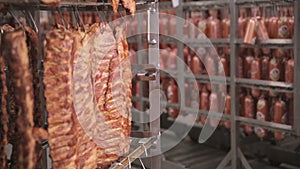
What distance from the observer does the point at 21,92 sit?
122 cm

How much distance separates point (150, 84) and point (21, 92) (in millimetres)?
1088

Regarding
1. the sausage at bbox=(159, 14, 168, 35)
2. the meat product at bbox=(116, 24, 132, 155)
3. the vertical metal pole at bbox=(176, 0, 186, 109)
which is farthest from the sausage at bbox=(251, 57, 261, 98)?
the meat product at bbox=(116, 24, 132, 155)

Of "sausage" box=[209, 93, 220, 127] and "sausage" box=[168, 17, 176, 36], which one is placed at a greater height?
"sausage" box=[168, 17, 176, 36]

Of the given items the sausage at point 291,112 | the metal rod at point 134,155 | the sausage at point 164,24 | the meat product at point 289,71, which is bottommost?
the sausage at point 291,112

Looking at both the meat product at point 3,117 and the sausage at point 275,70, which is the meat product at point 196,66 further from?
the meat product at point 3,117

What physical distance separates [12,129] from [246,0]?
10.7 ft

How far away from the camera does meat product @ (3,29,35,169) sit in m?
1.19

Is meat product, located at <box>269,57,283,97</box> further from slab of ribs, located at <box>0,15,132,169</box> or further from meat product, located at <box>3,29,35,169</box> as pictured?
meat product, located at <box>3,29,35,169</box>


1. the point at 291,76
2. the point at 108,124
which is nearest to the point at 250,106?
the point at 291,76

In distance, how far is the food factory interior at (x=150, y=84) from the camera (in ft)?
4.42

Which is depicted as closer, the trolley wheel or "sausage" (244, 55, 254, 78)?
"sausage" (244, 55, 254, 78)

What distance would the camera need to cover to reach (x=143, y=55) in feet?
17.9

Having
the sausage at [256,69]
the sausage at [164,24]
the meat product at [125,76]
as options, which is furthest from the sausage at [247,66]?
the meat product at [125,76]

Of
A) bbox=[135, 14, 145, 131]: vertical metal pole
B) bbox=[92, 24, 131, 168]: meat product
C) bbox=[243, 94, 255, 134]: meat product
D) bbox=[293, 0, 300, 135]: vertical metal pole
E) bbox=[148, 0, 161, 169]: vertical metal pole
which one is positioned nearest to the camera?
bbox=[92, 24, 131, 168]: meat product
